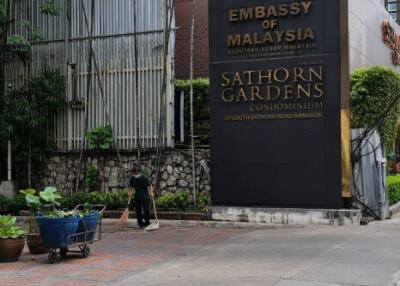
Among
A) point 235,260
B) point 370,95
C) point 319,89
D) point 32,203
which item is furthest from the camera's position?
point 370,95

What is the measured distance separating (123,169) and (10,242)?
7173 millimetres

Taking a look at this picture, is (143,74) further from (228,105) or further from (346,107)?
(346,107)

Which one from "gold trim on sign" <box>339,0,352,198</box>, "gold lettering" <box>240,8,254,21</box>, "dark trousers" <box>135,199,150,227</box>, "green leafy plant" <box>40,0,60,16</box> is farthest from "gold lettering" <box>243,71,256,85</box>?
"green leafy plant" <box>40,0,60,16</box>

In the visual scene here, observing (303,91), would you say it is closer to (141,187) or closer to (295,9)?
(295,9)

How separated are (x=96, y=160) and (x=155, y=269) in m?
8.98

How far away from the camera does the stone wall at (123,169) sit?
1759 centimetres

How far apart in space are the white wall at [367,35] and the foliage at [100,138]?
27.0 ft

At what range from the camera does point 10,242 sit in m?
11.5

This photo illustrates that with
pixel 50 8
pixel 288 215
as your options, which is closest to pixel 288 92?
pixel 288 215

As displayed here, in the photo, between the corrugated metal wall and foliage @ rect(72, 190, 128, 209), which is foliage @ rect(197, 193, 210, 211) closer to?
the corrugated metal wall

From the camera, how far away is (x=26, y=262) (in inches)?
452

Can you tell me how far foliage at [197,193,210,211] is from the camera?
16719 millimetres

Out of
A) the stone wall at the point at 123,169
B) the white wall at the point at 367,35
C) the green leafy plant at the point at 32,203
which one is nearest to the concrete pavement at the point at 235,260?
the green leafy plant at the point at 32,203

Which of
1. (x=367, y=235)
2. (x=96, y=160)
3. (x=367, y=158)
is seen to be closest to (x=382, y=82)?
(x=367, y=158)
